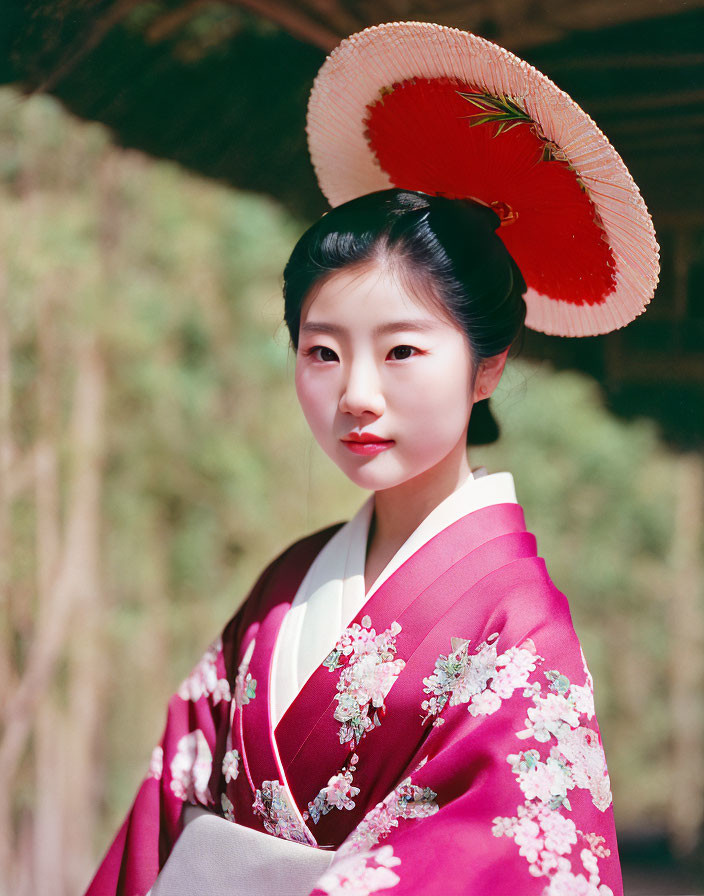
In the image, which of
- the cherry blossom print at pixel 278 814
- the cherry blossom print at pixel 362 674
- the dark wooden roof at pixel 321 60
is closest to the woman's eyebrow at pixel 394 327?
the cherry blossom print at pixel 362 674

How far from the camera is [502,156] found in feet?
3.81

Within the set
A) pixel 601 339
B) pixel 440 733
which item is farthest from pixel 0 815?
pixel 601 339

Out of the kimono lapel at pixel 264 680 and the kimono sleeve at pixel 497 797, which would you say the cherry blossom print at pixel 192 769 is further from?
the kimono sleeve at pixel 497 797

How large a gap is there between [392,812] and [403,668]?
0.55 feet

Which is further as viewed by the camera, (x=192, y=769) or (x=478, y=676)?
(x=192, y=769)

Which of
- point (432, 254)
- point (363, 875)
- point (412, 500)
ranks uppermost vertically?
point (432, 254)

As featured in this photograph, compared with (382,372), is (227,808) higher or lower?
lower

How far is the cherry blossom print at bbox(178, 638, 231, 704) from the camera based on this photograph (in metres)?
1.29

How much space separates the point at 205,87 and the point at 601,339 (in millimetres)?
1254

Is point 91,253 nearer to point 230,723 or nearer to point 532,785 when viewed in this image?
point 230,723

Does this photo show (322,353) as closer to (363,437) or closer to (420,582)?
→ (363,437)

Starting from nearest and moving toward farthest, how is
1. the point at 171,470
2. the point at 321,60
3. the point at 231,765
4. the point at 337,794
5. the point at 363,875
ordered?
the point at 363,875 < the point at 337,794 < the point at 231,765 < the point at 321,60 < the point at 171,470

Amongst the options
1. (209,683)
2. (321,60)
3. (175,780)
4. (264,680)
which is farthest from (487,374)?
(321,60)

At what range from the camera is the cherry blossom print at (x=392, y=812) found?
957 millimetres
